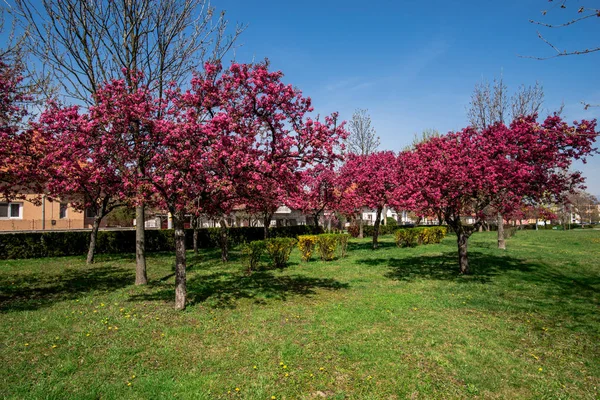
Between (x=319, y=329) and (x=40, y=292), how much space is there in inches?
333

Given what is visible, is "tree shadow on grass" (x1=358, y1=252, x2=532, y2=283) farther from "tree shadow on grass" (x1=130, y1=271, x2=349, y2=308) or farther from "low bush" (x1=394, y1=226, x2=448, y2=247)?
"low bush" (x1=394, y1=226, x2=448, y2=247)

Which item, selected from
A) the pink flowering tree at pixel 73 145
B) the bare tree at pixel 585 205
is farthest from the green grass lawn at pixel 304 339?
the bare tree at pixel 585 205

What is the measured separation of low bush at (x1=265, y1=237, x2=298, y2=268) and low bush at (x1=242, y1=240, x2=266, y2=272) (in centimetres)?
35

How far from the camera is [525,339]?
6.31m

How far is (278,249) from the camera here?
586 inches

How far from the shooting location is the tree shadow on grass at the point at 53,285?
29.0ft

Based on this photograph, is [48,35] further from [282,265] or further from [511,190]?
[511,190]

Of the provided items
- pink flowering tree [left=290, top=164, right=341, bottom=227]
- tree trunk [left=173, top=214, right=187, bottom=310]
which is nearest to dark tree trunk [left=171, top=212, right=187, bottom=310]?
tree trunk [left=173, top=214, right=187, bottom=310]

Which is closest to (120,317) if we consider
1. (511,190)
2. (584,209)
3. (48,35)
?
(48,35)

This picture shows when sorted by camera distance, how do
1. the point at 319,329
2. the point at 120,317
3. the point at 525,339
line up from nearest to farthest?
the point at 525,339
the point at 319,329
the point at 120,317

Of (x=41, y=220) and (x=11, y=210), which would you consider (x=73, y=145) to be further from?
(x=11, y=210)

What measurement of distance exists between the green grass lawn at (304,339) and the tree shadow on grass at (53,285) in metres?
0.07

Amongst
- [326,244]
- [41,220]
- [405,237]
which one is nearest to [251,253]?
[326,244]

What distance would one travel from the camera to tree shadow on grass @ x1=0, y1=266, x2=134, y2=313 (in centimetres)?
885
